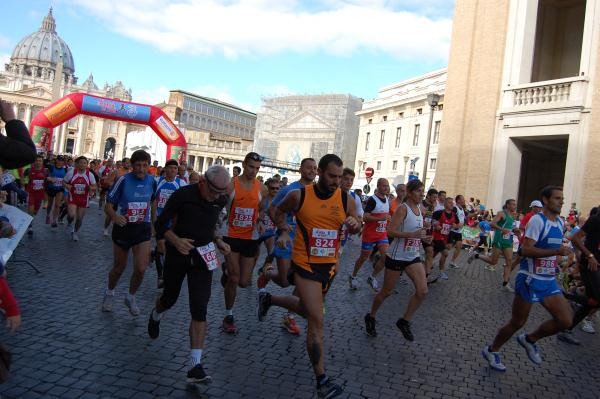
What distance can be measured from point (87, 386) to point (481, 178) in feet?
64.4

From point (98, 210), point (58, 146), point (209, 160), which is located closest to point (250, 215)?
point (98, 210)

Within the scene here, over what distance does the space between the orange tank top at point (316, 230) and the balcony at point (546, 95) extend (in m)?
16.9

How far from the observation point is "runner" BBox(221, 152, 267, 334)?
6215mm

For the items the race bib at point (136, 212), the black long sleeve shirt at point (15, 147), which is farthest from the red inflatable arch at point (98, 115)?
the black long sleeve shirt at point (15, 147)

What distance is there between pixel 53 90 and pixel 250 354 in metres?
128

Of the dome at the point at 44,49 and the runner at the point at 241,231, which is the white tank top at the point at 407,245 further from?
the dome at the point at 44,49

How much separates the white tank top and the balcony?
14.8 meters

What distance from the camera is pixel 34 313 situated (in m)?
5.90

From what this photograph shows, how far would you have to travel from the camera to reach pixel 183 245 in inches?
182

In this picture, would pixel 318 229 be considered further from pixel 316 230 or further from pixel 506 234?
pixel 506 234

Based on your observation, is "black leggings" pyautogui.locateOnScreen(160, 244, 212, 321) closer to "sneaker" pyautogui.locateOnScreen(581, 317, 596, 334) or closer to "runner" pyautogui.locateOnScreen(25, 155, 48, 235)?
"sneaker" pyautogui.locateOnScreen(581, 317, 596, 334)

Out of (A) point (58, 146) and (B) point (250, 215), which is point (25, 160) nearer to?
(B) point (250, 215)

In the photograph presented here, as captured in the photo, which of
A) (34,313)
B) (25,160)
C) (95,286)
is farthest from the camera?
(95,286)

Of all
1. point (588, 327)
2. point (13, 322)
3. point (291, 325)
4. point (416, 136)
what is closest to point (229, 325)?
point (291, 325)
